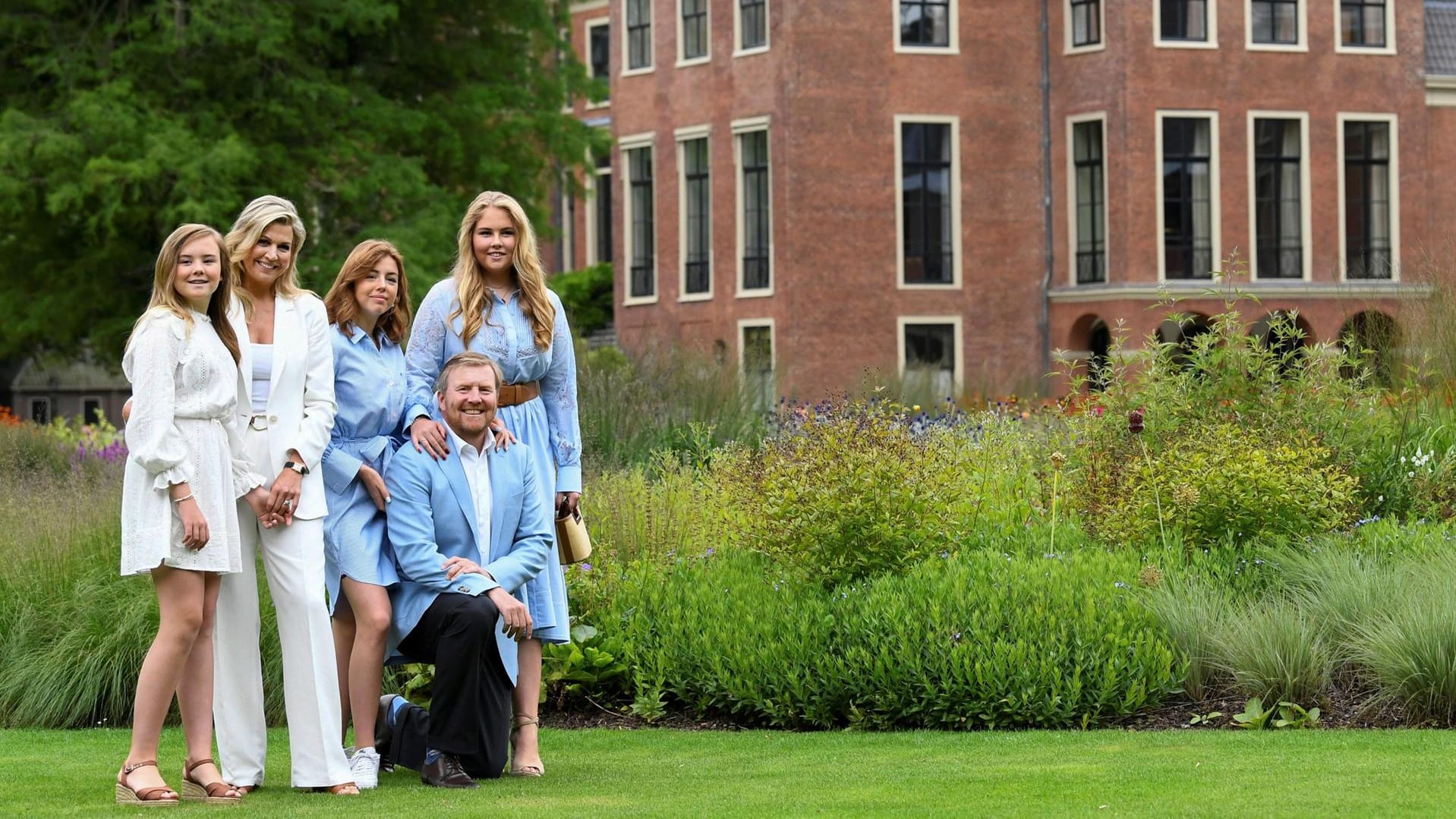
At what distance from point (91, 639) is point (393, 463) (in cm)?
295

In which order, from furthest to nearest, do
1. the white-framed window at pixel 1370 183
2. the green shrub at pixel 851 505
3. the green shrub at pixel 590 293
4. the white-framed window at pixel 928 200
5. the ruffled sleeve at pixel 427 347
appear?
the green shrub at pixel 590 293
the white-framed window at pixel 1370 183
the white-framed window at pixel 928 200
the green shrub at pixel 851 505
the ruffled sleeve at pixel 427 347

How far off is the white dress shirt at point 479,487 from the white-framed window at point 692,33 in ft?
94.6

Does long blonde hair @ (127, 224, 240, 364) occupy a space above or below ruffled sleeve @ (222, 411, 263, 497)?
above

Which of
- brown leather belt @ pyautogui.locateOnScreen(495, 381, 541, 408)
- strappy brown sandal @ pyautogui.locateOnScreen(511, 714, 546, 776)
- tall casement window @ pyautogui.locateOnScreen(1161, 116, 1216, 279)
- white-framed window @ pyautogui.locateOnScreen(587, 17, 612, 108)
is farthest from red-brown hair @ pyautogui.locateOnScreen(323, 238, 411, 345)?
white-framed window @ pyautogui.locateOnScreen(587, 17, 612, 108)

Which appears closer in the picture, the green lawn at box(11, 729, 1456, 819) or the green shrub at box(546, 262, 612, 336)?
the green lawn at box(11, 729, 1456, 819)

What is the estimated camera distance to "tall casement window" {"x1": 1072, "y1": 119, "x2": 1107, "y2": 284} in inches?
1351

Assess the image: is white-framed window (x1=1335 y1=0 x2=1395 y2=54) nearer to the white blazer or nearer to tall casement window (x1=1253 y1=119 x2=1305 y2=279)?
tall casement window (x1=1253 y1=119 x2=1305 y2=279)

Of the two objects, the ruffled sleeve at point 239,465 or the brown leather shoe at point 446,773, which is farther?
the brown leather shoe at point 446,773

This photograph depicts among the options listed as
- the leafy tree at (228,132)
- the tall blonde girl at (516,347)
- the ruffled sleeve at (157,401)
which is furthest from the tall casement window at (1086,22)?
the ruffled sleeve at (157,401)

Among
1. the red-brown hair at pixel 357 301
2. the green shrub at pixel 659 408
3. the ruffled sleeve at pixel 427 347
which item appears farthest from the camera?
the green shrub at pixel 659 408

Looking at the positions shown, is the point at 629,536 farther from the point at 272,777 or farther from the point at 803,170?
the point at 803,170

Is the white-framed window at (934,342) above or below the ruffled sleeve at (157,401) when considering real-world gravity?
above

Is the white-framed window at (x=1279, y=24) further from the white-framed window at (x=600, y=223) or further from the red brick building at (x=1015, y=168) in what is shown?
the white-framed window at (x=600, y=223)

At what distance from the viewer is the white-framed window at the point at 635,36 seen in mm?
36375
